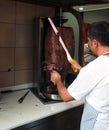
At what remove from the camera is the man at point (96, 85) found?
855mm

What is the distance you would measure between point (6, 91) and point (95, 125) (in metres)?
0.63

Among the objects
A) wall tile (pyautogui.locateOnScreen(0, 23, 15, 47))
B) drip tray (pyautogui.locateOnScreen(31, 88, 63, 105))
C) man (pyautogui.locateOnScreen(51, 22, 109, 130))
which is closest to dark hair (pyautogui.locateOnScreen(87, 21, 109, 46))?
man (pyautogui.locateOnScreen(51, 22, 109, 130))

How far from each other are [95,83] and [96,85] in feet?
0.04

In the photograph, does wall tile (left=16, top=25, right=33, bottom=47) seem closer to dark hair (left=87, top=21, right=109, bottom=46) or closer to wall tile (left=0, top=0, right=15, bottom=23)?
wall tile (left=0, top=0, right=15, bottom=23)

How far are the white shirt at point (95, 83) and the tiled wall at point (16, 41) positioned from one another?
584 mm

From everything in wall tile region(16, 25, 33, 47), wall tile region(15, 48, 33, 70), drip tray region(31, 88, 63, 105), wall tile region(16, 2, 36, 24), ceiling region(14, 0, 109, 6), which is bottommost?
drip tray region(31, 88, 63, 105)

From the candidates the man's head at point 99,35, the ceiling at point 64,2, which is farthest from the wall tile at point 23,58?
the man's head at point 99,35

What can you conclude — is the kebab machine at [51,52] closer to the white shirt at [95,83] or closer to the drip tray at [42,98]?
the drip tray at [42,98]

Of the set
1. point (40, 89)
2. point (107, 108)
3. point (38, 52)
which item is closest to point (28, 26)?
point (38, 52)

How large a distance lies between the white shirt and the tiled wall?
1.91 feet

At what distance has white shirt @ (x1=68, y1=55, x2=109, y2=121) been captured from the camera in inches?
33.5

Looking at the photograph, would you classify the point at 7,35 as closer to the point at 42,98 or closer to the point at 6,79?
the point at 6,79

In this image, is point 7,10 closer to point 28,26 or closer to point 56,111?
point 28,26

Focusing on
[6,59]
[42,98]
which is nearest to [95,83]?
[42,98]
